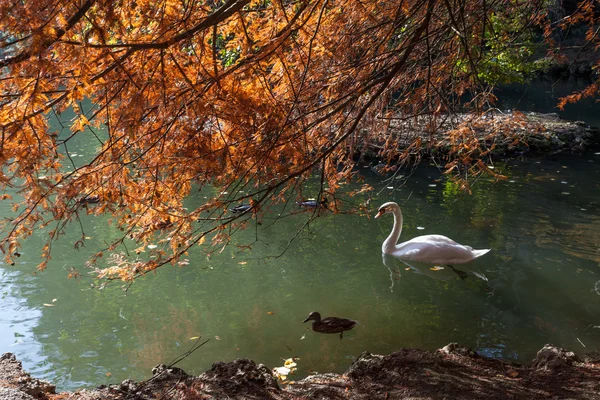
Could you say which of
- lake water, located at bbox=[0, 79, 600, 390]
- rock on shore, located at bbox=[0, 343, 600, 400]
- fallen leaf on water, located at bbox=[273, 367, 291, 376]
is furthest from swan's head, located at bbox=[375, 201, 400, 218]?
rock on shore, located at bbox=[0, 343, 600, 400]

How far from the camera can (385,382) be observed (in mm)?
4258

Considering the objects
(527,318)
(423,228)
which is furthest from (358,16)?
(423,228)

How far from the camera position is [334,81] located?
168 inches

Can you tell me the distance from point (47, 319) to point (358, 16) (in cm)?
465

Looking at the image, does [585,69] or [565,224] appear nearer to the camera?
[565,224]

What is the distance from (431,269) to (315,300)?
2.05 metres

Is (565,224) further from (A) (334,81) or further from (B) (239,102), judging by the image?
(B) (239,102)

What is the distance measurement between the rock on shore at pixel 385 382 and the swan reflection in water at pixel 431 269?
2.74 meters

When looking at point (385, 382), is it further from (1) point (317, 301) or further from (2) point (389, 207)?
(2) point (389, 207)

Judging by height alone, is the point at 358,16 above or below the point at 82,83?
above

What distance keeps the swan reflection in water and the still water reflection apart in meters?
0.03

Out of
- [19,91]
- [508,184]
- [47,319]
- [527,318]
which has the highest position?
[19,91]

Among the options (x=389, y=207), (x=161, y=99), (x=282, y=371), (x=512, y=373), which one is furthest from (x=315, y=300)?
(x=161, y=99)

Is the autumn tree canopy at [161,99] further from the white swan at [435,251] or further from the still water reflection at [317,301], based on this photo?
the white swan at [435,251]
